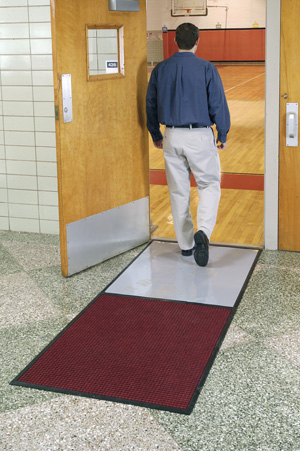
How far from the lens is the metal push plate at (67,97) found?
3.83 m

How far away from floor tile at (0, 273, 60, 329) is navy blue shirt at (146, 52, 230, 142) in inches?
55.0

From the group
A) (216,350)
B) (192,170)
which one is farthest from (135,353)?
(192,170)

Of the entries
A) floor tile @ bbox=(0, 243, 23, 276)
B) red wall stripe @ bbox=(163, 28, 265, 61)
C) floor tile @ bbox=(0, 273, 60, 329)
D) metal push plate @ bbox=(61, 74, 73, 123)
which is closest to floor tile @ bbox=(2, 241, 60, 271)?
floor tile @ bbox=(0, 243, 23, 276)

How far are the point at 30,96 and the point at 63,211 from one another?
4.23 ft

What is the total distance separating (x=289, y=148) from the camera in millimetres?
4410

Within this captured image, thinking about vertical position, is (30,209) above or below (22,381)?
above

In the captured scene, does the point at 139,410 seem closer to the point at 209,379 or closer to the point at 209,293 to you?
the point at 209,379

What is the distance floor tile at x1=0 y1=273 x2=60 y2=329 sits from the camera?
3561 mm

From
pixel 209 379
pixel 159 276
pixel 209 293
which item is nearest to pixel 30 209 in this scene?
pixel 159 276

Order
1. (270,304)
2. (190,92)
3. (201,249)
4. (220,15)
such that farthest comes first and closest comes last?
(220,15) → (201,249) → (190,92) → (270,304)

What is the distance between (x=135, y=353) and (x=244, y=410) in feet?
2.30

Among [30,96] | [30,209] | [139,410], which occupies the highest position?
[30,96]

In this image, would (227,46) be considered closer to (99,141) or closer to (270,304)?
(99,141)

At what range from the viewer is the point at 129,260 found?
449 cm
